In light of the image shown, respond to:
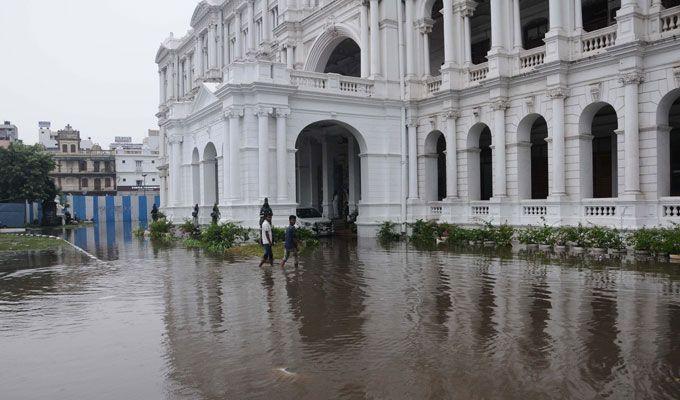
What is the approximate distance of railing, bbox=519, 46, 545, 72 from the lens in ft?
67.4

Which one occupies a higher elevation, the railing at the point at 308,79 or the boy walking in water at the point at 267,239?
the railing at the point at 308,79

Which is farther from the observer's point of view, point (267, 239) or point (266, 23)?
point (266, 23)

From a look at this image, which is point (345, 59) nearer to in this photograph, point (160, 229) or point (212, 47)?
point (212, 47)

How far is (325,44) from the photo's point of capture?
30.0 metres

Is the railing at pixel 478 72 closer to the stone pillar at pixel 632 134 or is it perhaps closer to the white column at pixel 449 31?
the white column at pixel 449 31

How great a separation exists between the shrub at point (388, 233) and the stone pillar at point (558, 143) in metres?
6.72

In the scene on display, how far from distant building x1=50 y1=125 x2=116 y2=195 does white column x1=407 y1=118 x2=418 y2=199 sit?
219 ft

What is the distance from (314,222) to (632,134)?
44.2ft

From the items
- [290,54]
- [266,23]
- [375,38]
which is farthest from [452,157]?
[266,23]

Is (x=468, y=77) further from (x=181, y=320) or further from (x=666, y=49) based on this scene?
(x=181, y=320)

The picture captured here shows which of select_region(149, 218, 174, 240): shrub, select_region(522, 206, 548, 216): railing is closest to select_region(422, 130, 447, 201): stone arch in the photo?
select_region(522, 206, 548, 216): railing

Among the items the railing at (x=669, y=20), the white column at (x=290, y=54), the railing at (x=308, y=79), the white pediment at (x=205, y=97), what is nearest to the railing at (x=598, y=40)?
the railing at (x=669, y=20)

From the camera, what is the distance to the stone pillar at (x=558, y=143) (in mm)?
19438

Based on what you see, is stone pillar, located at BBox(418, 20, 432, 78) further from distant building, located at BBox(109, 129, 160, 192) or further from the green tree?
distant building, located at BBox(109, 129, 160, 192)
